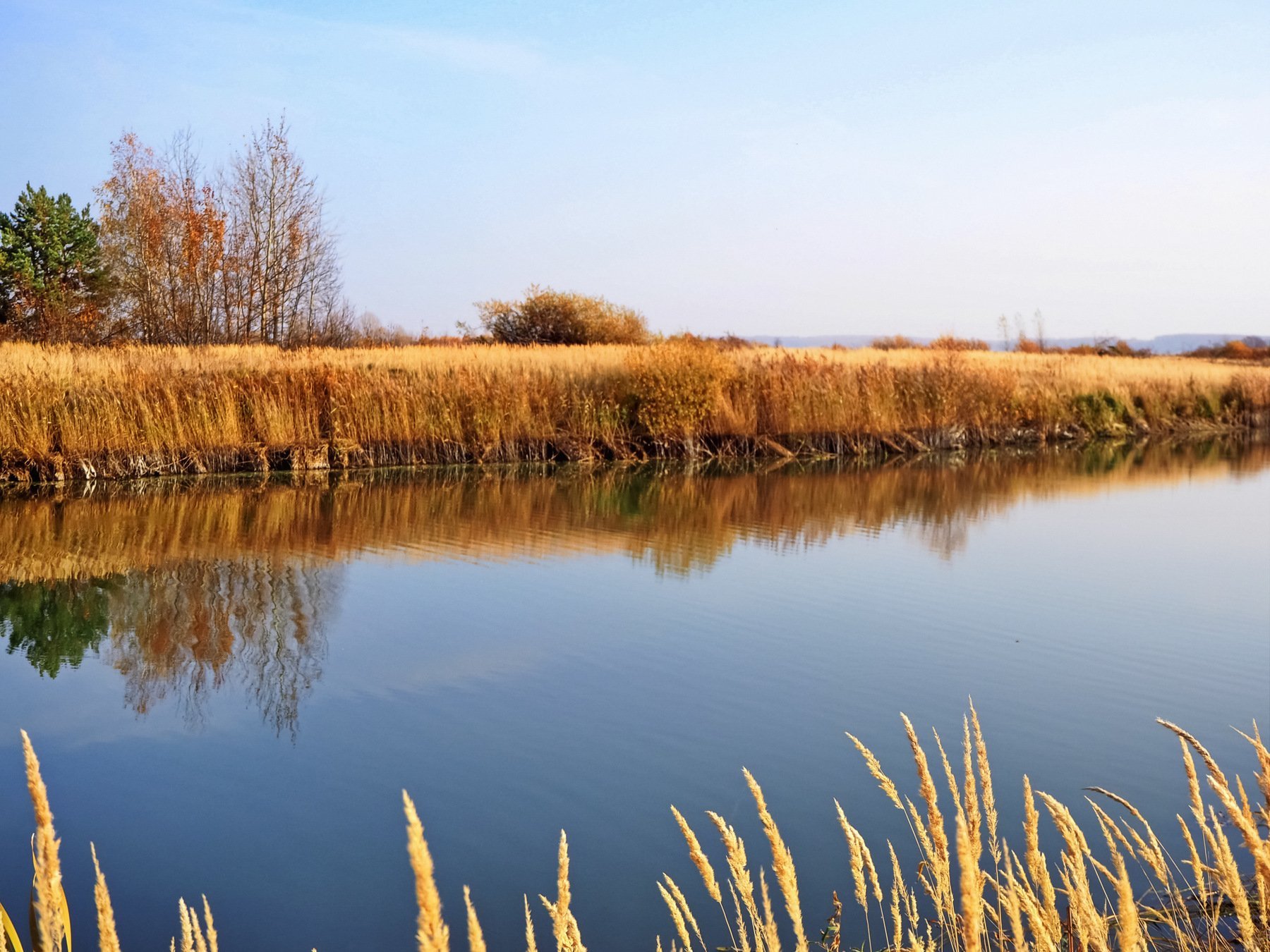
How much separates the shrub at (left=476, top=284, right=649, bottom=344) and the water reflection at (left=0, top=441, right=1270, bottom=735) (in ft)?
40.5

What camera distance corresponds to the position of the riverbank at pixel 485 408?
1319 centimetres

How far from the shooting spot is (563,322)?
27438 mm

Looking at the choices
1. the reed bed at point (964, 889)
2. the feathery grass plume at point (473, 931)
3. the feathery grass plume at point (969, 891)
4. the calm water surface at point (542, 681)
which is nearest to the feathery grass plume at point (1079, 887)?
the reed bed at point (964, 889)

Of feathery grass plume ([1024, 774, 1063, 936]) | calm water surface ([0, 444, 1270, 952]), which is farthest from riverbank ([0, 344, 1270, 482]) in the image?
feathery grass plume ([1024, 774, 1063, 936])

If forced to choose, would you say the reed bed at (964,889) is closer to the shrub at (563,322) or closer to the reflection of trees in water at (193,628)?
the reflection of trees in water at (193,628)

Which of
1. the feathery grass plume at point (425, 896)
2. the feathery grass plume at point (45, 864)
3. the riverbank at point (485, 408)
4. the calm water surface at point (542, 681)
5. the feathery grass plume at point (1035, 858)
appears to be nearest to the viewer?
the feathery grass plume at point (425, 896)

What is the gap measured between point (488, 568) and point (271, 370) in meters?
7.48

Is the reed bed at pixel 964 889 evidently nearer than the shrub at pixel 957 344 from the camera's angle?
Yes

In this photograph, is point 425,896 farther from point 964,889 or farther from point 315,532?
point 315,532

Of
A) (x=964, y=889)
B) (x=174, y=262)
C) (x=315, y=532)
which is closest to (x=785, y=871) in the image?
(x=964, y=889)

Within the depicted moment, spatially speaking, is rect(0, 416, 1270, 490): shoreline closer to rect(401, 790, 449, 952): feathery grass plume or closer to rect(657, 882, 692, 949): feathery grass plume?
rect(657, 882, 692, 949): feathery grass plume

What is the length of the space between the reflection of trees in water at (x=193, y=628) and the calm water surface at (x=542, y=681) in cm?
3

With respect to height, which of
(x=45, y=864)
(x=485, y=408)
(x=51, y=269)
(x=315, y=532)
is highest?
(x=51, y=269)

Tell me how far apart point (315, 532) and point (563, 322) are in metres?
17.9
